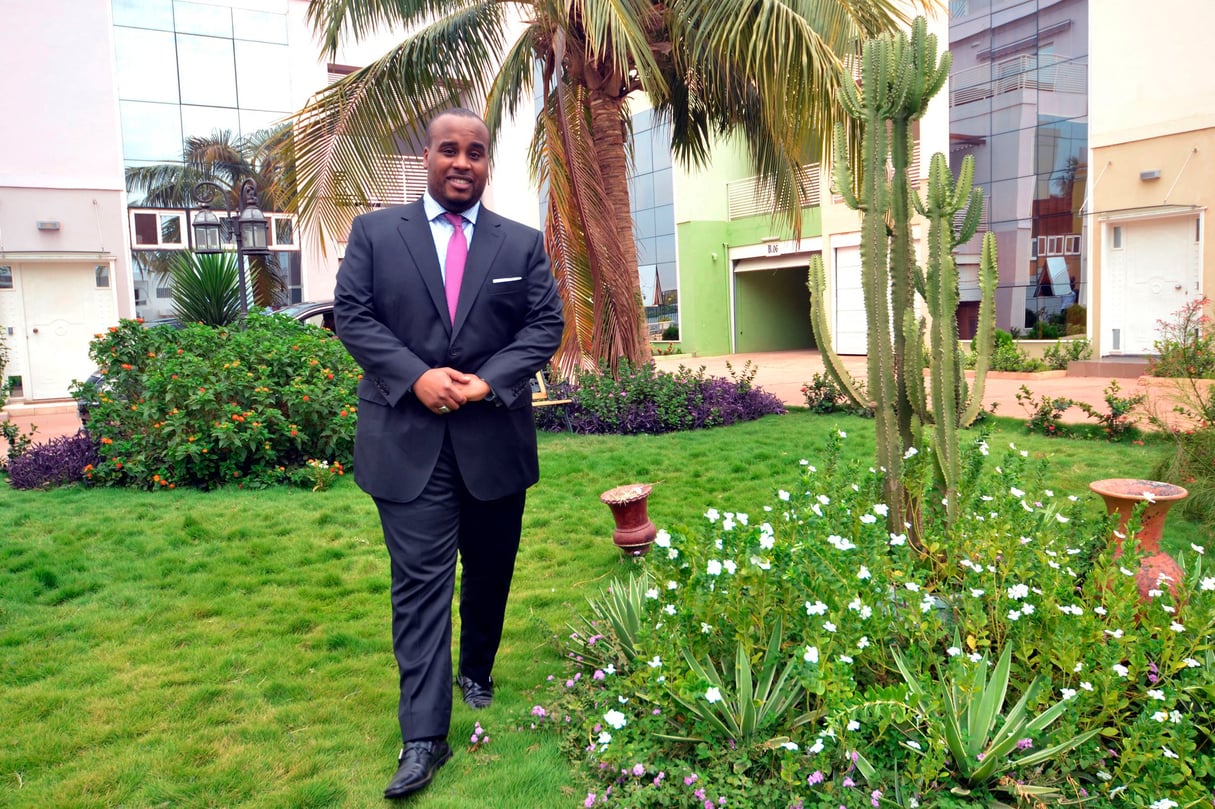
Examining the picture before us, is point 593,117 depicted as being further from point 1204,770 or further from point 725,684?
point 1204,770

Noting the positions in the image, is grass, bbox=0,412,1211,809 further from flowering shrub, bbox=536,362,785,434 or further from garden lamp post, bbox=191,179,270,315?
garden lamp post, bbox=191,179,270,315

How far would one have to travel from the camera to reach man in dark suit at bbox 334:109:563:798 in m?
2.83

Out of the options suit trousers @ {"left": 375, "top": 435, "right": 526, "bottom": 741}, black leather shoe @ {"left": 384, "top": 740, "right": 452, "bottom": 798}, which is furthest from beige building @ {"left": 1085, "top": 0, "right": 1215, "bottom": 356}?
black leather shoe @ {"left": 384, "top": 740, "right": 452, "bottom": 798}

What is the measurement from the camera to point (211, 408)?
7.25 metres

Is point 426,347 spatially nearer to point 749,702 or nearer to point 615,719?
point 615,719

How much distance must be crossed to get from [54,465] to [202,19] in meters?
15.0

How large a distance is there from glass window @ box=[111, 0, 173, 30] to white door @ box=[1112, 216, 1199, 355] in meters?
19.0

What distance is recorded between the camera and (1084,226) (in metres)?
17.5

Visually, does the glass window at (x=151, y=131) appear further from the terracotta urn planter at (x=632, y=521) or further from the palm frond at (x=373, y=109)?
the terracotta urn planter at (x=632, y=521)

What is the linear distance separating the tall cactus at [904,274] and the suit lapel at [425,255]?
1.74 metres

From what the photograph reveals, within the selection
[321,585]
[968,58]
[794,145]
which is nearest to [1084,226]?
[968,58]

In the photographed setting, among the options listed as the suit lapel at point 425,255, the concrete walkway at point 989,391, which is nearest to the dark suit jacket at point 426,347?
the suit lapel at point 425,255

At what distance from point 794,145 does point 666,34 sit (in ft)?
7.60

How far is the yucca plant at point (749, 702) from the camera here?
2.57m
